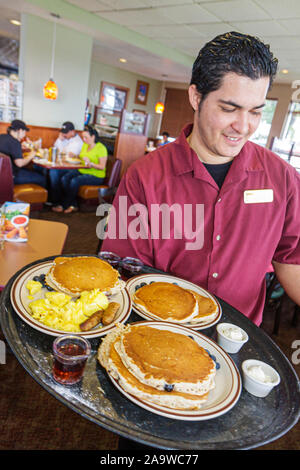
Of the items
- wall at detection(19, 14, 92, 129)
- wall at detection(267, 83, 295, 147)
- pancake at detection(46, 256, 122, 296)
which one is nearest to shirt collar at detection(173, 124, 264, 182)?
pancake at detection(46, 256, 122, 296)

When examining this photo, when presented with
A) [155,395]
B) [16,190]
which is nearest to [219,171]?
[155,395]

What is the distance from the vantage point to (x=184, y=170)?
1.45 meters

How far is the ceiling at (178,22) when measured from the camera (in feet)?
16.1

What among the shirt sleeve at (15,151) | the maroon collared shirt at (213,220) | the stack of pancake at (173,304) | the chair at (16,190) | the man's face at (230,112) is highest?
the man's face at (230,112)

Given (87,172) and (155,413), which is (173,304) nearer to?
(155,413)

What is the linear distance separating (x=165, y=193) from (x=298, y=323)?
2.81 meters

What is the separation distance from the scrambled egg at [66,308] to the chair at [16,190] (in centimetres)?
334

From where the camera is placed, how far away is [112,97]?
42.4ft

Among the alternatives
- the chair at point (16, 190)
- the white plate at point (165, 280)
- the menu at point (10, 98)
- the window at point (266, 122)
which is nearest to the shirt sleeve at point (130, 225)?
the white plate at point (165, 280)

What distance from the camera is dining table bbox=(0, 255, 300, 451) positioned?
726 millimetres

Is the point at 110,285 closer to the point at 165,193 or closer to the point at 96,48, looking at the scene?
the point at 165,193

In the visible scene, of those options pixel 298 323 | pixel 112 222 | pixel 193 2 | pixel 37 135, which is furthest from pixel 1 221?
pixel 37 135

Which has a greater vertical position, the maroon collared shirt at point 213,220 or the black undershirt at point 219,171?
the black undershirt at point 219,171

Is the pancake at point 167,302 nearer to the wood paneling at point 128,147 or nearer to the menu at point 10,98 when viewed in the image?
the wood paneling at point 128,147
